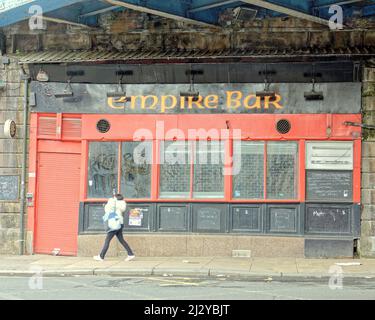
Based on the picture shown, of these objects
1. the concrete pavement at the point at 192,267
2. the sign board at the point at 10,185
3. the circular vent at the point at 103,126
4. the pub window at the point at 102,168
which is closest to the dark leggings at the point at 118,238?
the concrete pavement at the point at 192,267

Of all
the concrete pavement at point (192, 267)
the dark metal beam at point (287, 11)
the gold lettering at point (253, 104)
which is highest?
the dark metal beam at point (287, 11)

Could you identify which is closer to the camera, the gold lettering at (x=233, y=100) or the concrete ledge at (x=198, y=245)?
the concrete ledge at (x=198, y=245)

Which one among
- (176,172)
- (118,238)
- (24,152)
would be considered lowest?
(118,238)

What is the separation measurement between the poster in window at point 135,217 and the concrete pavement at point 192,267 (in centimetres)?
95

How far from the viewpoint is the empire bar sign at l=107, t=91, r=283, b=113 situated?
54.2 feet

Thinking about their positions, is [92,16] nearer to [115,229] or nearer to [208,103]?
[208,103]

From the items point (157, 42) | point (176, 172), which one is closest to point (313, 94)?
point (176, 172)

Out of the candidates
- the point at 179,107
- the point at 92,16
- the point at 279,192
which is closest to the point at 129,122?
the point at 179,107

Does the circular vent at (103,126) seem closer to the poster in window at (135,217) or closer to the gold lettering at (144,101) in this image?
the gold lettering at (144,101)

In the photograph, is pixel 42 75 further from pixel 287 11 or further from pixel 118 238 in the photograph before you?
pixel 287 11

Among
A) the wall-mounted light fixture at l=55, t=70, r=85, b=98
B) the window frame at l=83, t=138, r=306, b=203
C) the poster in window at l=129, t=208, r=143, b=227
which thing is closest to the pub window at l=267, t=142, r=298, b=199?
the window frame at l=83, t=138, r=306, b=203

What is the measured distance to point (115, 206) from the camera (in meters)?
15.7

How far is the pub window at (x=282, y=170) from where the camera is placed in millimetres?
16469

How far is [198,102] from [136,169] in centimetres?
230
